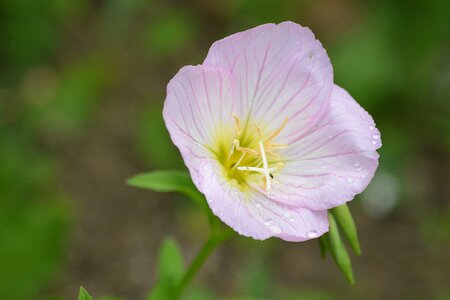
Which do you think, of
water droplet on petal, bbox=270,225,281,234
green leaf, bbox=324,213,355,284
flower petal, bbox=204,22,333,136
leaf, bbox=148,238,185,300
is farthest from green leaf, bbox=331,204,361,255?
leaf, bbox=148,238,185,300

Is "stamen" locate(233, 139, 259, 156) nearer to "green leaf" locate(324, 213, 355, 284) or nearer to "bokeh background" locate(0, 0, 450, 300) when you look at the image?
"green leaf" locate(324, 213, 355, 284)

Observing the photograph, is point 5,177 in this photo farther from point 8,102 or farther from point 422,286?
point 422,286

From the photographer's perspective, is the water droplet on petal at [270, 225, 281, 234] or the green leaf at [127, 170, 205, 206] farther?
the green leaf at [127, 170, 205, 206]

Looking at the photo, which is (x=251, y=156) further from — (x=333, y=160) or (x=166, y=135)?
(x=166, y=135)

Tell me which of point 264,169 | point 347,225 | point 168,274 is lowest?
point 168,274

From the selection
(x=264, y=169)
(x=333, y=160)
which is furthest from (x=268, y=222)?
(x=333, y=160)

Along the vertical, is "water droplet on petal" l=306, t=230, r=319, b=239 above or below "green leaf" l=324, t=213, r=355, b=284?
above
